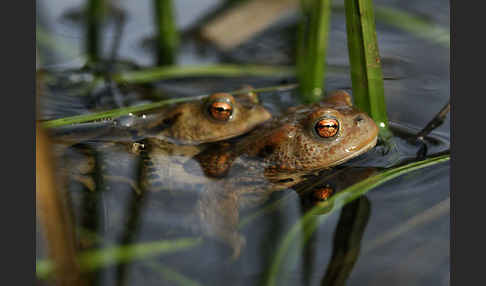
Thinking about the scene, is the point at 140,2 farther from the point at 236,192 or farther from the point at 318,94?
the point at 236,192

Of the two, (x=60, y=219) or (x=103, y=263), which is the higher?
(x=60, y=219)

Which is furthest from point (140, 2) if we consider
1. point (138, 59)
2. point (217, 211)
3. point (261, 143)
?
point (217, 211)

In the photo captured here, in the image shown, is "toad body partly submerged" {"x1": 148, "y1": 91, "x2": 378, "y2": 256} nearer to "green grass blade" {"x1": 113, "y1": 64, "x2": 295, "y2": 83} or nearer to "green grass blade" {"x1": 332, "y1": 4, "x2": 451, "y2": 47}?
"green grass blade" {"x1": 113, "y1": 64, "x2": 295, "y2": 83}

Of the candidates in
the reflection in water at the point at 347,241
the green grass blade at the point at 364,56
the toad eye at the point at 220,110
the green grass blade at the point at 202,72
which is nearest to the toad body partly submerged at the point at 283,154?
the green grass blade at the point at 364,56

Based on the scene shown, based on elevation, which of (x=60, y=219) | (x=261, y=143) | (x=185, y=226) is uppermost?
(x=60, y=219)

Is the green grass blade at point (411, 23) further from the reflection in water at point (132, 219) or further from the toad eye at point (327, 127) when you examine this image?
the reflection in water at point (132, 219)
